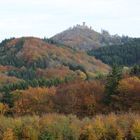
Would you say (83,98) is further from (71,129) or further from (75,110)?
(71,129)

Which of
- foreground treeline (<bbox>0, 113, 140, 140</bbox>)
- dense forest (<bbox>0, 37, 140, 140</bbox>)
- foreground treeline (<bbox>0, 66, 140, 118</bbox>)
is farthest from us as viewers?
foreground treeline (<bbox>0, 66, 140, 118</bbox>)

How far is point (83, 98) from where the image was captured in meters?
142

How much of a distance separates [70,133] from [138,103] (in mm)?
34485

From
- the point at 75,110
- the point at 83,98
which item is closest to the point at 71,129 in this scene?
the point at 75,110

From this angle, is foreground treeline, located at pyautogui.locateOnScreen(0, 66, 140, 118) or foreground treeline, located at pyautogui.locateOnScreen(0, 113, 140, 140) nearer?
foreground treeline, located at pyautogui.locateOnScreen(0, 113, 140, 140)

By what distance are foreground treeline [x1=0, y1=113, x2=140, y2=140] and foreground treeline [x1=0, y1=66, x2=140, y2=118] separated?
22495 mm

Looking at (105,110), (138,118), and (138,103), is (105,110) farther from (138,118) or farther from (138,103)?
(138,118)

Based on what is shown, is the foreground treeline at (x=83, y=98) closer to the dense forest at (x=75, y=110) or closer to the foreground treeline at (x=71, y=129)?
the dense forest at (x=75, y=110)

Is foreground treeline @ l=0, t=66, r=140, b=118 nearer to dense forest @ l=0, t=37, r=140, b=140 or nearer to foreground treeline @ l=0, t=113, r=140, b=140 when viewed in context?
dense forest @ l=0, t=37, r=140, b=140

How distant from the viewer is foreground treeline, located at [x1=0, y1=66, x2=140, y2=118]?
13038 centimetres

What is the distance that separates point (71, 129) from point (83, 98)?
4468cm

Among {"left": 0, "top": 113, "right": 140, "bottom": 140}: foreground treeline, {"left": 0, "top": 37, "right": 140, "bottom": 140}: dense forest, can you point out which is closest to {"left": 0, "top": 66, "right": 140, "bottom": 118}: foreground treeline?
{"left": 0, "top": 37, "right": 140, "bottom": 140}: dense forest

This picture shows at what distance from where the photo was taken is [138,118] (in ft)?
332

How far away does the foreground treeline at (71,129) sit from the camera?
318 feet
